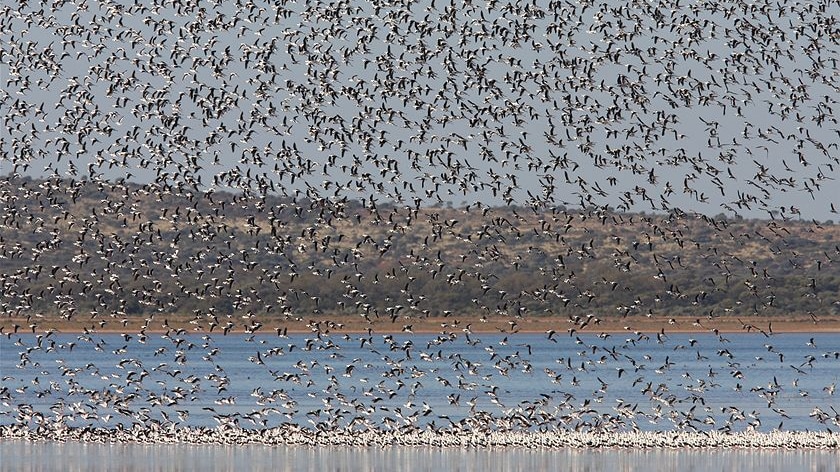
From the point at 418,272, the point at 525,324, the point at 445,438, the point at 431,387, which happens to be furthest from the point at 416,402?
the point at 418,272

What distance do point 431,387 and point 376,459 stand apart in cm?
2754

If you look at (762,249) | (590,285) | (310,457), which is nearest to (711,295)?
(590,285)

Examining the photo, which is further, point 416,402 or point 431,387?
point 431,387

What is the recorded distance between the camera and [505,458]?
155 ft

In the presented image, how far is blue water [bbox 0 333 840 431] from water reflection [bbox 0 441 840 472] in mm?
2380

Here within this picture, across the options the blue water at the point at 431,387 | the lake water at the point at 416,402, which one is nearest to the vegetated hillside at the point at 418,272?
the blue water at the point at 431,387

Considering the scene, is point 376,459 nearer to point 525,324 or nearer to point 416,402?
point 416,402

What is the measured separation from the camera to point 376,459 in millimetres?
46812

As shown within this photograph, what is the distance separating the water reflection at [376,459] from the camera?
1781 inches

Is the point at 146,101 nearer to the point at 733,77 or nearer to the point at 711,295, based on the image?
the point at 733,77

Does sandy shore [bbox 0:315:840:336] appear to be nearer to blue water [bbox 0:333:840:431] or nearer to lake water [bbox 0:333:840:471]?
blue water [bbox 0:333:840:431]

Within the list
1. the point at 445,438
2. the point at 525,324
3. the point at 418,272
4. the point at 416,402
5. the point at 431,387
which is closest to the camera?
the point at 445,438

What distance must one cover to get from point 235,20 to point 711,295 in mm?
99572

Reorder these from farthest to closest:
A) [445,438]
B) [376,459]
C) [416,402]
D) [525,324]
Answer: [525,324], [416,402], [445,438], [376,459]
